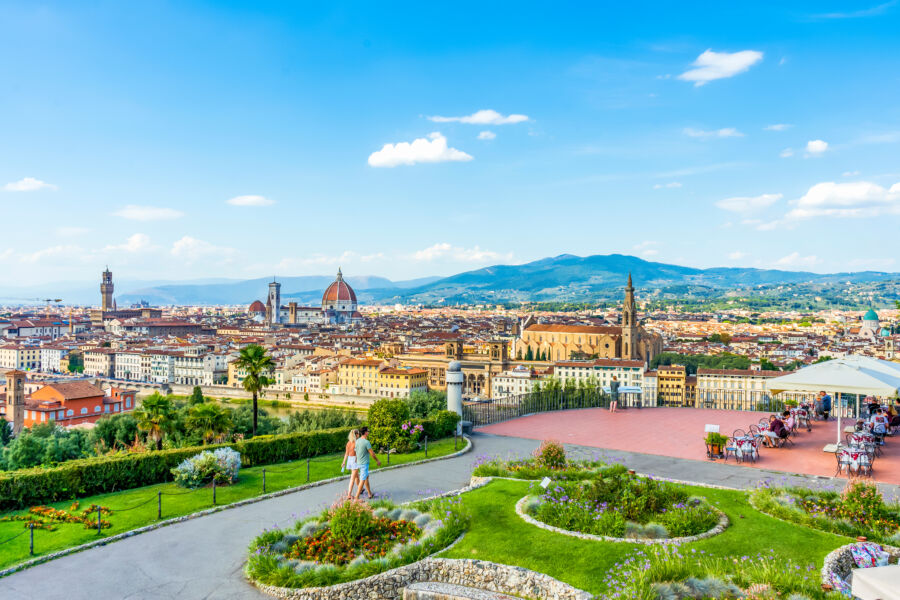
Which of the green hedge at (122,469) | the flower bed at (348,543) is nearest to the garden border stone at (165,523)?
the flower bed at (348,543)

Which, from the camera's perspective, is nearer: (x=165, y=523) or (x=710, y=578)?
(x=710, y=578)

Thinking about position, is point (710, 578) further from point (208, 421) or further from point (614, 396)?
point (208, 421)

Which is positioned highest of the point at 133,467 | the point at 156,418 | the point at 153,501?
the point at 133,467

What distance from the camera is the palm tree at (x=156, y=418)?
14.2m

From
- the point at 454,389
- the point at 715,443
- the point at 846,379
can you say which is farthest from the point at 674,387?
the point at 715,443

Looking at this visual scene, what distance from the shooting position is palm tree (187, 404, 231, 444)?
1326 cm

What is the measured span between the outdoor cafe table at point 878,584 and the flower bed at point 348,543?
2.97 meters

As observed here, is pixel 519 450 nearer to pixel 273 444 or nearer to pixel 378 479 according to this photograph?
pixel 378 479

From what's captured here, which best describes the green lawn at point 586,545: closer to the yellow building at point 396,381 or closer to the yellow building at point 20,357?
the yellow building at point 396,381

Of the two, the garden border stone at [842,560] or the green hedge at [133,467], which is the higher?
the garden border stone at [842,560]

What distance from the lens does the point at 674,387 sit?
48656mm

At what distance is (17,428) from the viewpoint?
3322 centimetres

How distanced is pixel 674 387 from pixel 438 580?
47.3 m

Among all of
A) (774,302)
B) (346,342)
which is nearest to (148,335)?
(346,342)
